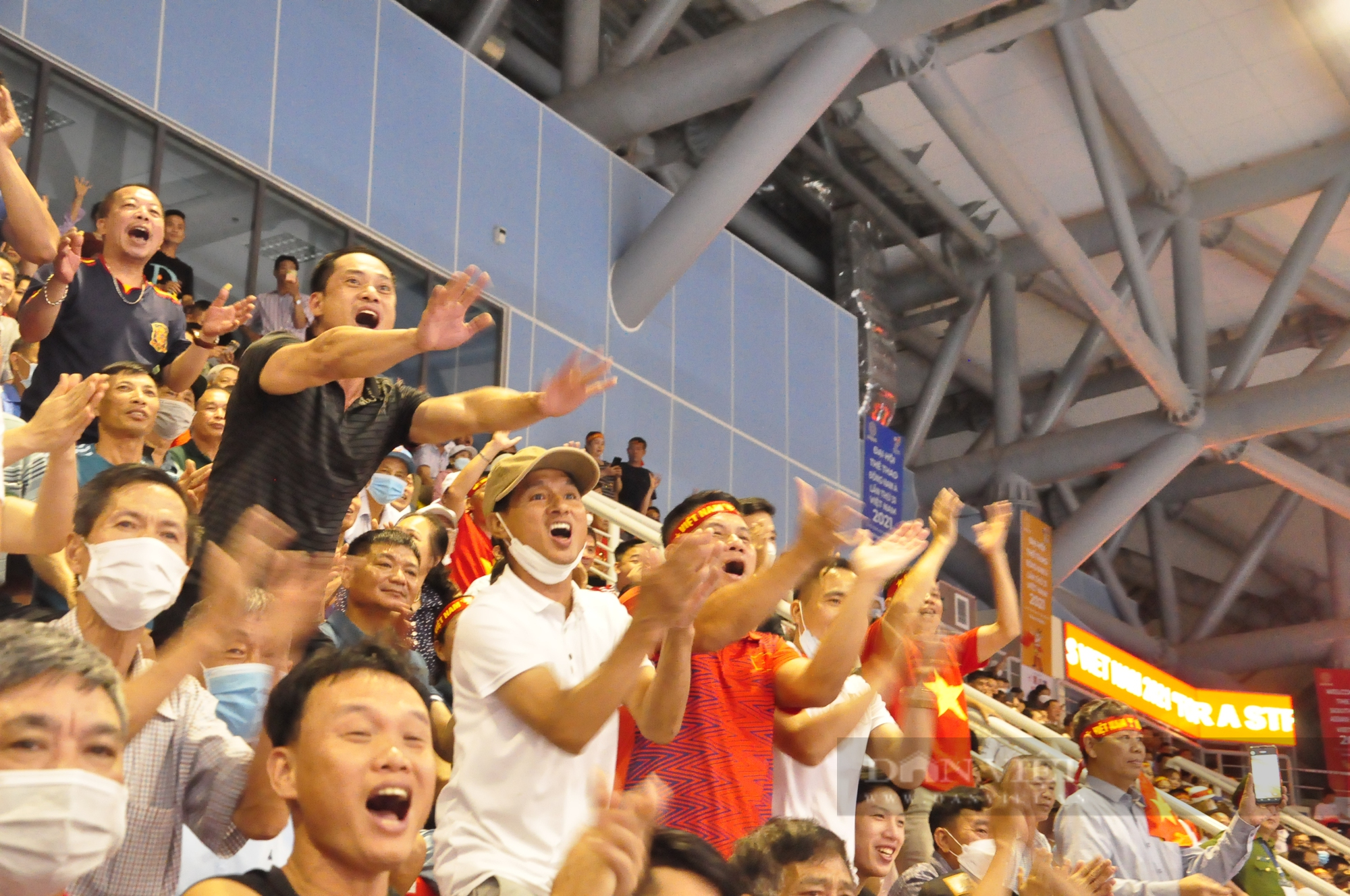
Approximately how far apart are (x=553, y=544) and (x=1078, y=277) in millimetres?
13253

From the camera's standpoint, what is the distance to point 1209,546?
1038 inches

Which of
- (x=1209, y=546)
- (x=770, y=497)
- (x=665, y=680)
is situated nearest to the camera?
(x=665, y=680)

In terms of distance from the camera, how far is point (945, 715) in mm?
5371

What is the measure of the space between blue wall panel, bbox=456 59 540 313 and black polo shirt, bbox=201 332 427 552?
25.7 ft

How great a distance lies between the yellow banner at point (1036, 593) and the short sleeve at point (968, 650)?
11560 mm

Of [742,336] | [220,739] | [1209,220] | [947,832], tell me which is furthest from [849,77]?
[220,739]

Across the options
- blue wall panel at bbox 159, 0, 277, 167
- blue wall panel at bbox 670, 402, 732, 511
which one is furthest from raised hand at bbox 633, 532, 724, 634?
blue wall panel at bbox 670, 402, 732, 511

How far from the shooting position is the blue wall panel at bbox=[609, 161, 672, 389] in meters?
13.1

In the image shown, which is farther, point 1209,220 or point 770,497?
point 1209,220

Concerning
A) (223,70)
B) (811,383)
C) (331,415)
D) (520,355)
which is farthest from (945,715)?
(811,383)

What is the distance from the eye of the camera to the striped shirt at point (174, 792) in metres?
2.65

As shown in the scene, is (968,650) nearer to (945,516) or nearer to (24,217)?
(945,516)

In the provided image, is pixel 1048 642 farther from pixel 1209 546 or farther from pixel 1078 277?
pixel 1209 546

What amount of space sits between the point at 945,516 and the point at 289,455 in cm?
248
